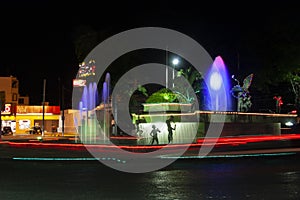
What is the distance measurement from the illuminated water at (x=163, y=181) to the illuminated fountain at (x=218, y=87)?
67.9 ft

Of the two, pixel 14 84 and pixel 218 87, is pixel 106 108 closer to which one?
pixel 218 87

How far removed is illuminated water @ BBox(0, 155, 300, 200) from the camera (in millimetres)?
9719

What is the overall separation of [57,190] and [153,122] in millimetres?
21734

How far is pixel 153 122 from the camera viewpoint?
32.1 meters

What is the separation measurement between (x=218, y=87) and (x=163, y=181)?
28.4 m

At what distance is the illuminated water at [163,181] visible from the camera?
972 cm

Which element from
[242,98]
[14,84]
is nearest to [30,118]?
[14,84]

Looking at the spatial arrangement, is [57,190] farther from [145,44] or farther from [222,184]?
[145,44]

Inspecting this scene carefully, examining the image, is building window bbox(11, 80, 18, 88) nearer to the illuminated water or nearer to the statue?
the statue

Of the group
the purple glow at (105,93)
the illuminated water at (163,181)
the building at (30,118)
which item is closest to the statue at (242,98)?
the purple glow at (105,93)

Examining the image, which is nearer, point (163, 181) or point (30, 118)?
point (163, 181)

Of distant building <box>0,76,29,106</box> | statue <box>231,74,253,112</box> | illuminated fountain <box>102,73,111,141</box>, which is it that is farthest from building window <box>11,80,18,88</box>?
statue <box>231,74,253,112</box>

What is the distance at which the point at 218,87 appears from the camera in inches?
1559

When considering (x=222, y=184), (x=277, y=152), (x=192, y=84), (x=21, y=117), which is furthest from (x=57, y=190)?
(x=21, y=117)
